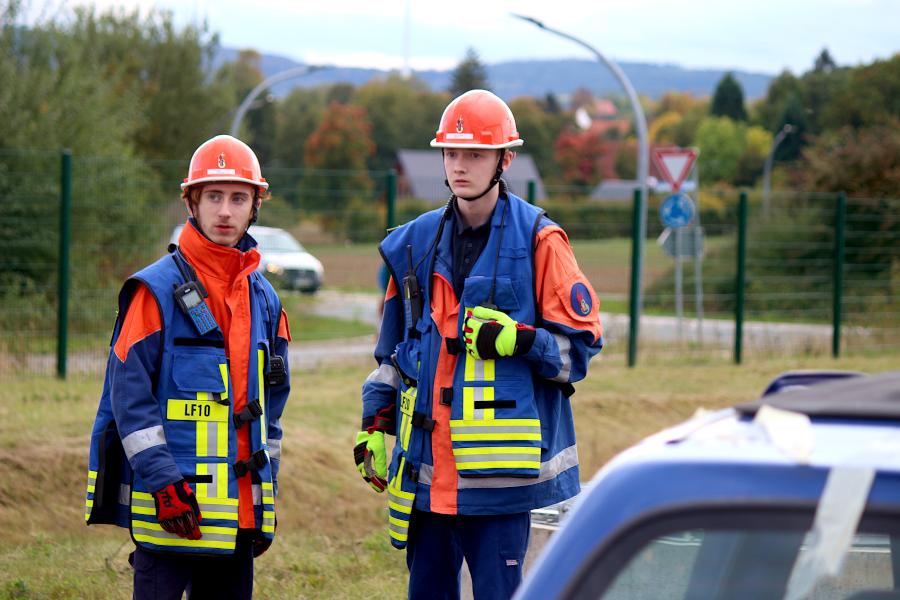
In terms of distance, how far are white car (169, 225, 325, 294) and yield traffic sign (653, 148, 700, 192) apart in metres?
6.09

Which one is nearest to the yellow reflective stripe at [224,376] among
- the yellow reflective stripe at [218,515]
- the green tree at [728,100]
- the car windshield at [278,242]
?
the yellow reflective stripe at [218,515]

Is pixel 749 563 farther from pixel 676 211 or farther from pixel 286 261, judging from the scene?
pixel 676 211

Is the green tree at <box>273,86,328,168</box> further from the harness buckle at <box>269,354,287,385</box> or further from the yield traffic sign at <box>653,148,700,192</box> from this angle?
the harness buckle at <box>269,354,287,385</box>

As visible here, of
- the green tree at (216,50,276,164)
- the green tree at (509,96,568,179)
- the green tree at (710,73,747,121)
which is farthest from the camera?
Result: the green tree at (509,96,568,179)

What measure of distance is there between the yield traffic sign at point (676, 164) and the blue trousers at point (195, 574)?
14.0 metres

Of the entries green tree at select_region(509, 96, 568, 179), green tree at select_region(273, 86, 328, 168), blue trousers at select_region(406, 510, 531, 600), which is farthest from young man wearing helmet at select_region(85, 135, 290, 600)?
green tree at select_region(509, 96, 568, 179)

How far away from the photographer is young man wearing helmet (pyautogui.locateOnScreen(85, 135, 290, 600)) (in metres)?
3.98

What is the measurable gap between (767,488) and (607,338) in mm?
13210

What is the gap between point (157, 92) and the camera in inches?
1233

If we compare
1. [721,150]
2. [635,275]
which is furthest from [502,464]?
[721,150]

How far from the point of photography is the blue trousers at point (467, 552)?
13.3 feet

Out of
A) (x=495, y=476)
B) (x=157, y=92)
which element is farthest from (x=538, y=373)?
(x=157, y=92)

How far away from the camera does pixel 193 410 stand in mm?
4078

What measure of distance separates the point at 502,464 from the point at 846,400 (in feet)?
6.52
